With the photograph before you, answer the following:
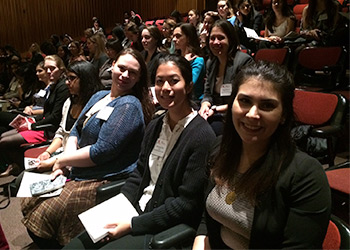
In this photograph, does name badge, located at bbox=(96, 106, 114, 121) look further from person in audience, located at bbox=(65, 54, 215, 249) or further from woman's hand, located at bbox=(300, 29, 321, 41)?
woman's hand, located at bbox=(300, 29, 321, 41)

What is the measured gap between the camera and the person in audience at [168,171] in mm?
1364

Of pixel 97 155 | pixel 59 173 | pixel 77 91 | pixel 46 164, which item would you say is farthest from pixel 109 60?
pixel 97 155

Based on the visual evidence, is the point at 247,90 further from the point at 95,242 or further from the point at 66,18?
the point at 66,18

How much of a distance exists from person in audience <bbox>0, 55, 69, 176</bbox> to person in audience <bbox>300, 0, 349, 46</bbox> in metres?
2.78

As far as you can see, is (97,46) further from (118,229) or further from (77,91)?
(118,229)

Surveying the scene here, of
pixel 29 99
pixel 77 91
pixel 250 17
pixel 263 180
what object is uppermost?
pixel 250 17

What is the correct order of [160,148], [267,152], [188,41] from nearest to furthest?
[267,152] → [160,148] → [188,41]

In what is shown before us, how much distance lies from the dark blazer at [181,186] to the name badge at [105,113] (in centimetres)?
58

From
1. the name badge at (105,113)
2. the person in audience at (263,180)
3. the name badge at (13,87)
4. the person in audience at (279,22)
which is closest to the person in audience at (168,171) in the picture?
the person in audience at (263,180)

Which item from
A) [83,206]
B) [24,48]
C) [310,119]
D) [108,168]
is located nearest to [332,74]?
[310,119]

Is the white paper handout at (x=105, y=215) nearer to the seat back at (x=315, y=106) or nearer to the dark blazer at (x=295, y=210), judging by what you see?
the dark blazer at (x=295, y=210)

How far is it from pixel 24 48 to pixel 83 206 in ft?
33.6

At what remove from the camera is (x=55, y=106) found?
300cm

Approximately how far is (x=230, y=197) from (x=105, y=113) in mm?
1066
